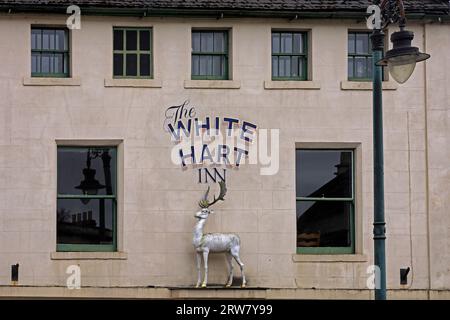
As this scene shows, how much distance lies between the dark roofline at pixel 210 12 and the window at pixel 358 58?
0.52 meters

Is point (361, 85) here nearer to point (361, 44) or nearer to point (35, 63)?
point (361, 44)

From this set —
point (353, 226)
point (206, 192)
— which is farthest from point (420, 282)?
point (206, 192)

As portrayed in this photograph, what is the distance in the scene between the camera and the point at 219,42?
92.2ft

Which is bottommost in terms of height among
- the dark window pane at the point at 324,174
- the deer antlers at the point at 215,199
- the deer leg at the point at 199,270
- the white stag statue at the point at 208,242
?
the deer leg at the point at 199,270

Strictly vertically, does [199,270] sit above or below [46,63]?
below

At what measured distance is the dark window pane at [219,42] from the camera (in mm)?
28094

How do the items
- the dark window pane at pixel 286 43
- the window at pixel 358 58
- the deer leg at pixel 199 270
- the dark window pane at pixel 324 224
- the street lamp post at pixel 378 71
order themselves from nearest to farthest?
1. the street lamp post at pixel 378 71
2. the deer leg at pixel 199 270
3. the dark window pane at pixel 324 224
4. the dark window pane at pixel 286 43
5. the window at pixel 358 58

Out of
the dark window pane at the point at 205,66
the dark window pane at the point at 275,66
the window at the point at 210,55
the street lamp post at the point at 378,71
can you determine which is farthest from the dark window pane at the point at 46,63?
the street lamp post at the point at 378,71

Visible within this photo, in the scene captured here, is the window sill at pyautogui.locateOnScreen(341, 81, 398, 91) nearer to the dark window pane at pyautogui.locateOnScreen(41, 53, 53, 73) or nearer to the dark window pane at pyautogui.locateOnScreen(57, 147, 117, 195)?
the dark window pane at pyautogui.locateOnScreen(57, 147, 117, 195)

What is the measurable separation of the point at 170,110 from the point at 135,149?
1091 mm

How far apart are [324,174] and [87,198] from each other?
4992 millimetres

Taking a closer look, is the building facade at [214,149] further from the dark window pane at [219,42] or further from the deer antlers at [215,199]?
the deer antlers at [215,199]

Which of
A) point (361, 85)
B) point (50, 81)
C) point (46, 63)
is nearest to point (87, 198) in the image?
point (50, 81)

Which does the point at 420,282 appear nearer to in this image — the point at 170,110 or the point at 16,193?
the point at 170,110
